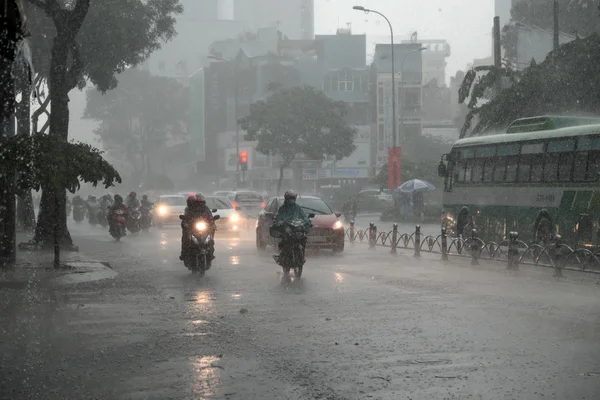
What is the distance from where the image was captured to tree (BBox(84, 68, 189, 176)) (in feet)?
309

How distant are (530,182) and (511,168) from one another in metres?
1.28

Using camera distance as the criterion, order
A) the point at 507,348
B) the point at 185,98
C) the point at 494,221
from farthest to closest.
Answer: the point at 185,98, the point at 494,221, the point at 507,348

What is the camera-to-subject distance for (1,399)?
7062 millimetres

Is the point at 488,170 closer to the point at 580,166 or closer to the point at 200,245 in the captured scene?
the point at 580,166

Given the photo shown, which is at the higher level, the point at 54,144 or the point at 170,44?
the point at 170,44

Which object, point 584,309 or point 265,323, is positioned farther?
point 584,309

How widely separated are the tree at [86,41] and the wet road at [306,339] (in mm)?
7020

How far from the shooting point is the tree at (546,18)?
5075 cm

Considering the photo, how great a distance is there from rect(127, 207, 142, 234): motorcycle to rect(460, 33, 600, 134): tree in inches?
548

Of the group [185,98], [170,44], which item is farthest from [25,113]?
[170,44]

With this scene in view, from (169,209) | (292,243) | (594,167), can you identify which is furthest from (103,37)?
(594,167)

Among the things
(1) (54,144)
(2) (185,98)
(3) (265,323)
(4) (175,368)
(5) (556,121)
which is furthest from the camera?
(2) (185,98)

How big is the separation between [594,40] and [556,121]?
417 inches

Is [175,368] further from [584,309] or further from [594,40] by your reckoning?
[594,40]
